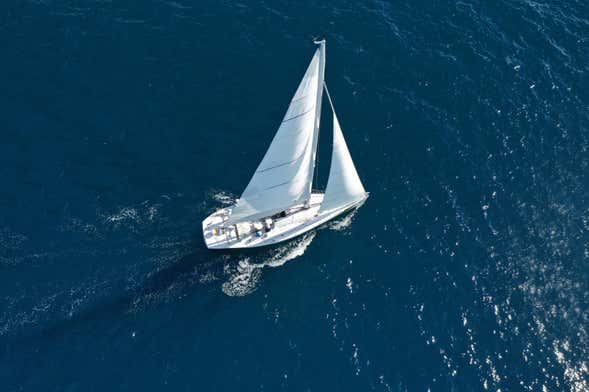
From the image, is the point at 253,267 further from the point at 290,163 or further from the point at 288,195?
the point at 290,163

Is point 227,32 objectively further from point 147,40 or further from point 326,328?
point 326,328

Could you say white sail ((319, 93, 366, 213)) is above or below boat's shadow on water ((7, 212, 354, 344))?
above

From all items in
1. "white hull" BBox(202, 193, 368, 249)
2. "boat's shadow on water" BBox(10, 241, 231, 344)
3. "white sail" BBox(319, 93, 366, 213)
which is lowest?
"boat's shadow on water" BBox(10, 241, 231, 344)

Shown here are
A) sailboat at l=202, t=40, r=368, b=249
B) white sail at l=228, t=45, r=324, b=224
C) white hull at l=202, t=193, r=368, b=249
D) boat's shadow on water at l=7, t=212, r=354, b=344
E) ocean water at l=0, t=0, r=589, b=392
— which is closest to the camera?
white sail at l=228, t=45, r=324, b=224

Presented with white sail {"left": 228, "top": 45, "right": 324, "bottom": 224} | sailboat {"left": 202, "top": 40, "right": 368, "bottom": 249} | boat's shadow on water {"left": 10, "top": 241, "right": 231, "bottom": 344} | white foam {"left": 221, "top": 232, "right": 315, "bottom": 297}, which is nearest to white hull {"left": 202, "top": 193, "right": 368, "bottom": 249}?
sailboat {"left": 202, "top": 40, "right": 368, "bottom": 249}

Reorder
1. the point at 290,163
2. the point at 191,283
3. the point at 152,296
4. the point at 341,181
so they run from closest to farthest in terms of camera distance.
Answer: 1. the point at 290,163
2. the point at 152,296
3. the point at 191,283
4. the point at 341,181

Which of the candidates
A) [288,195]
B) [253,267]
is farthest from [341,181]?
[253,267]

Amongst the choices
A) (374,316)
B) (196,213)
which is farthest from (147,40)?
(374,316)

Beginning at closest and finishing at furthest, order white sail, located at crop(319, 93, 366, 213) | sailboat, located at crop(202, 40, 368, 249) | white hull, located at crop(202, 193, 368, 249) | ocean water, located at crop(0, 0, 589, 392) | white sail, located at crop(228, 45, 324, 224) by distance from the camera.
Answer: white sail, located at crop(228, 45, 324, 224) < sailboat, located at crop(202, 40, 368, 249) < ocean water, located at crop(0, 0, 589, 392) < white sail, located at crop(319, 93, 366, 213) < white hull, located at crop(202, 193, 368, 249)

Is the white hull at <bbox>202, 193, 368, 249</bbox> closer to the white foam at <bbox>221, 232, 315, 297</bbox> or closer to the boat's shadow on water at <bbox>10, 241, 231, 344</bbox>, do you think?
the white foam at <bbox>221, 232, 315, 297</bbox>
